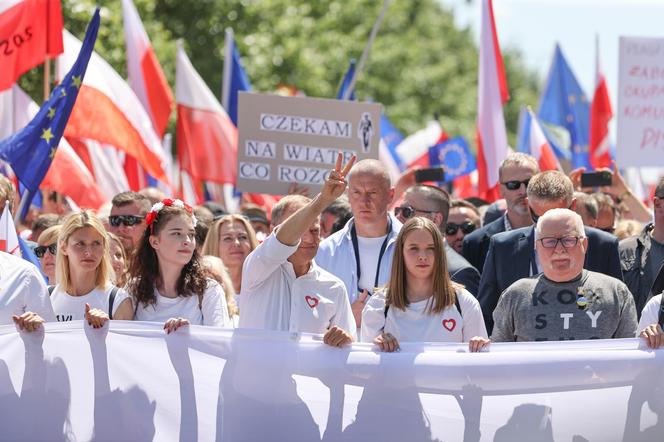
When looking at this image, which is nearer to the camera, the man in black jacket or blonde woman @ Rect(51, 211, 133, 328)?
blonde woman @ Rect(51, 211, 133, 328)

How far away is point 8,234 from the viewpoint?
7.01 metres

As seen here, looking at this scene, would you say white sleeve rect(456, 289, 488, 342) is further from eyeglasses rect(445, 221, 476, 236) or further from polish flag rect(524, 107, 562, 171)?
polish flag rect(524, 107, 562, 171)

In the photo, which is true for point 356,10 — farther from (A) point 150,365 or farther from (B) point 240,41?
(A) point 150,365

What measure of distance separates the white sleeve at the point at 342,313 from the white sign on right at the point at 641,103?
5361mm

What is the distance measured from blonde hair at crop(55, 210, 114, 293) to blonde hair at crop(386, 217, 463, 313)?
5.07 feet

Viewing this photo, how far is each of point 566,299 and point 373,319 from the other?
88cm

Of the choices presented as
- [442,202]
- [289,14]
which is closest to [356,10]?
[289,14]

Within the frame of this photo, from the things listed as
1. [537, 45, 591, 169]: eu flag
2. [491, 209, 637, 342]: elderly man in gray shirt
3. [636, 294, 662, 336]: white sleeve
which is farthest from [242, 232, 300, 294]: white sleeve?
[537, 45, 591, 169]: eu flag

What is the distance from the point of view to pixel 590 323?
5.41 m

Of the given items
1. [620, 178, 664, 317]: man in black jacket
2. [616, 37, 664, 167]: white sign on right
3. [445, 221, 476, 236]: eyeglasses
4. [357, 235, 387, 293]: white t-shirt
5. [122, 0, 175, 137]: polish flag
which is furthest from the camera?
[122, 0, 175, 137]: polish flag

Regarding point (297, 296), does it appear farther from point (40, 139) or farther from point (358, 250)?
point (40, 139)

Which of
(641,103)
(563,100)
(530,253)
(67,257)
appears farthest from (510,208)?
(563,100)

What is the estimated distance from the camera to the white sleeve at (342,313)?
18.9 feet

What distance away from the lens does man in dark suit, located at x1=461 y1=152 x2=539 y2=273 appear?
23.9ft
